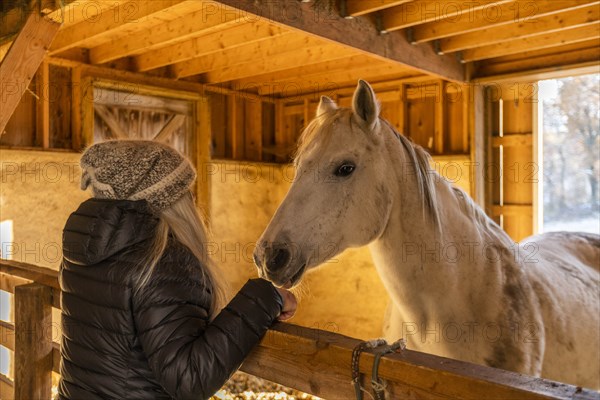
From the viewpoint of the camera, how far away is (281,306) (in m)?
1.12

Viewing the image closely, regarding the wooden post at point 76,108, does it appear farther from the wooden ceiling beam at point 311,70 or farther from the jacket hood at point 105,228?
the jacket hood at point 105,228

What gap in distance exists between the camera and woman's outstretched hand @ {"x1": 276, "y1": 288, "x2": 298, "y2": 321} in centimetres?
116

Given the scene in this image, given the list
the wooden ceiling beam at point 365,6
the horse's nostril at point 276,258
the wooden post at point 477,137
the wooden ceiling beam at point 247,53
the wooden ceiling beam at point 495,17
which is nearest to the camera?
the horse's nostril at point 276,258

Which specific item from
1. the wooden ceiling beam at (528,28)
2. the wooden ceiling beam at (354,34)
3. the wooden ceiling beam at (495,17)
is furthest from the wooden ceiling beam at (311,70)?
the wooden ceiling beam at (495,17)

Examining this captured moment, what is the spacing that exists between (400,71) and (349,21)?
2.15 metres

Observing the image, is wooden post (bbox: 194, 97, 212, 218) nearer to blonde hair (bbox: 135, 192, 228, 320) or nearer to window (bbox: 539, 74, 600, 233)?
blonde hair (bbox: 135, 192, 228, 320)

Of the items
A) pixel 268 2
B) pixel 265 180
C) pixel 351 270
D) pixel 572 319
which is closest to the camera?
pixel 572 319

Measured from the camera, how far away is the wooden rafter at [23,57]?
2.59m

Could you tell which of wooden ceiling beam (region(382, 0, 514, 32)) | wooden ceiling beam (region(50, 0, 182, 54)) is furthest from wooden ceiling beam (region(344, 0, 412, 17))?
wooden ceiling beam (region(50, 0, 182, 54))

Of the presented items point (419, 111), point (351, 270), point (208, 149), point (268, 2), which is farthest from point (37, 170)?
point (419, 111)

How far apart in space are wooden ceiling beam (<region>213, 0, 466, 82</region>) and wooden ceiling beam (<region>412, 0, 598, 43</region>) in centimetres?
→ 22

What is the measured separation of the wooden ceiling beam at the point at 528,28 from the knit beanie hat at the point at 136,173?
12.3 feet

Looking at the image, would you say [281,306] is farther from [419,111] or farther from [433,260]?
[419,111]

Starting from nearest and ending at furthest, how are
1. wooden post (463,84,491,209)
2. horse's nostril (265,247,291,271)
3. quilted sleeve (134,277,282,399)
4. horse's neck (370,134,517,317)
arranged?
quilted sleeve (134,277,282,399)
horse's nostril (265,247,291,271)
horse's neck (370,134,517,317)
wooden post (463,84,491,209)
